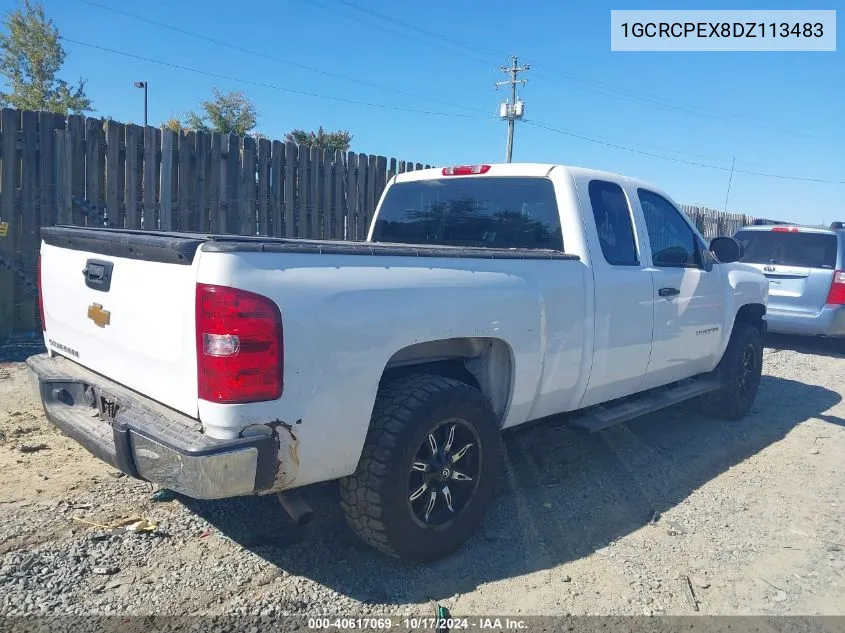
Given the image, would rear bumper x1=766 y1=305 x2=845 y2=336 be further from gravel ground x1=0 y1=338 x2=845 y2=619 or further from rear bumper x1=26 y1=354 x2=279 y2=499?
rear bumper x1=26 y1=354 x2=279 y2=499

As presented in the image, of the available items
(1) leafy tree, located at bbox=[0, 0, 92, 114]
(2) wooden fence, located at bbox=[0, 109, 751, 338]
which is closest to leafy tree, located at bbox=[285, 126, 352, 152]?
(1) leafy tree, located at bbox=[0, 0, 92, 114]

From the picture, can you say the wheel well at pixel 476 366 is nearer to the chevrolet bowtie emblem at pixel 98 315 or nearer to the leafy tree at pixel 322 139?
the chevrolet bowtie emblem at pixel 98 315

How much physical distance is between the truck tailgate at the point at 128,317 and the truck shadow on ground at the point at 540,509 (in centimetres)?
98

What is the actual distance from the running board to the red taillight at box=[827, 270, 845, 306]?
451 cm

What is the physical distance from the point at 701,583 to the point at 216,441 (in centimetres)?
242

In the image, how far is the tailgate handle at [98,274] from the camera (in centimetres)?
302

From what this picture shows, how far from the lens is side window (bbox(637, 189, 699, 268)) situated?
15.8 ft

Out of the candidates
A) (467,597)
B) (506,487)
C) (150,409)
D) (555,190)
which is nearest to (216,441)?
(150,409)

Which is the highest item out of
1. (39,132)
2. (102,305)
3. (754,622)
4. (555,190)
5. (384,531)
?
(39,132)

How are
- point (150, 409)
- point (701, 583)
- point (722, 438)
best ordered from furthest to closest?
point (722, 438) < point (701, 583) < point (150, 409)

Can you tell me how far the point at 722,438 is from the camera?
18.2ft

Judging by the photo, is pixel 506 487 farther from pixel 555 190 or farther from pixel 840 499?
pixel 840 499

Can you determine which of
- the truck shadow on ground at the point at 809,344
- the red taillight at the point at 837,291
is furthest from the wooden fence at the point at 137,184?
the truck shadow on ground at the point at 809,344

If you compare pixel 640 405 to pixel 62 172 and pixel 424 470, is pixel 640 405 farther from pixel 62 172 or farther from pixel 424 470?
pixel 62 172
